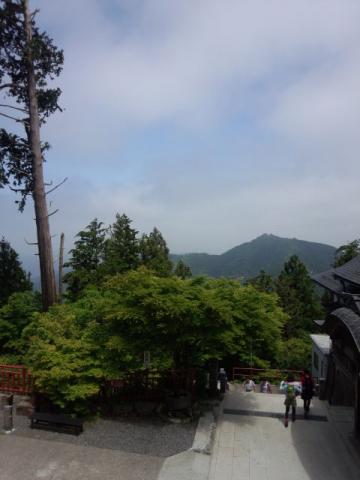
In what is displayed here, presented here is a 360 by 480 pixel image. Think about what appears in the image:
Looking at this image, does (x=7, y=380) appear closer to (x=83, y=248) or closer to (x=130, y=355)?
(x=130, y=355)

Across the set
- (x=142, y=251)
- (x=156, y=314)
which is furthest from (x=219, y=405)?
(x=142, y=251)

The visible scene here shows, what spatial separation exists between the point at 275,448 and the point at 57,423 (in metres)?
5.75

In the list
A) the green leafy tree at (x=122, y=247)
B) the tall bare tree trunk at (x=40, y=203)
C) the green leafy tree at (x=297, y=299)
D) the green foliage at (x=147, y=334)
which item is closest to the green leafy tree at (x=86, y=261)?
the green leafy tree at (x=122, y=247)

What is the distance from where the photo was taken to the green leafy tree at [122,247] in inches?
1021

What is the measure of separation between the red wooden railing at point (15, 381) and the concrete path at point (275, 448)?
6313 mm

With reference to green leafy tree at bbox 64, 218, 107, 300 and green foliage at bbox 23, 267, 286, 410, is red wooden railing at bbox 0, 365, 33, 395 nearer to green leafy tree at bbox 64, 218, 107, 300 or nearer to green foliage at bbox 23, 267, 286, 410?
green foliage at bbox 23, 267, 286, 410

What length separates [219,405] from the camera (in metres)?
12.5

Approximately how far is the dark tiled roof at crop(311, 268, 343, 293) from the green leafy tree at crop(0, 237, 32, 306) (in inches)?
730

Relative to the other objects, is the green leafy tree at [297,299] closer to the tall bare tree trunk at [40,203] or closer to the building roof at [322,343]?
the building roof at [322,343]

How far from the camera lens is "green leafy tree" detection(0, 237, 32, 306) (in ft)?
82.2

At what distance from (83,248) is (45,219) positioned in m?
8.64

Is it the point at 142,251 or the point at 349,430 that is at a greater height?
the point at 142,251

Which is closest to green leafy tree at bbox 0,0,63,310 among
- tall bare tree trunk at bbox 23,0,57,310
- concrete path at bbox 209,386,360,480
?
tall bare tree trunk at bbox 23,0,57,310

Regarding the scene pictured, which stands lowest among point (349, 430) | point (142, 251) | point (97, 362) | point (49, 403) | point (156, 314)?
point (349, 430)
